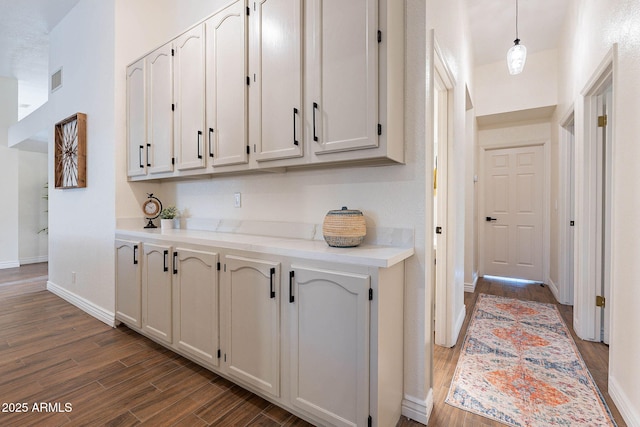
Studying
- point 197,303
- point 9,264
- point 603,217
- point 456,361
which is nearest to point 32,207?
point 9,264

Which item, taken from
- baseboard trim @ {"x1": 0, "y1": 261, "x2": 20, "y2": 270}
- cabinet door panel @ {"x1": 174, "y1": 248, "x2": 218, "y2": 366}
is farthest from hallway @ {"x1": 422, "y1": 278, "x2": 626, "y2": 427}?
baseboard trim @ {"x1": 0, "y1": 261, "x2": 20, "y2": 270}

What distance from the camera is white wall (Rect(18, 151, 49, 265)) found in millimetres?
5605

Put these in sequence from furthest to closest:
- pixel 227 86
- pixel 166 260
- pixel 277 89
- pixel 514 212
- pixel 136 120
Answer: pixel 514 212, pixel 136 120, pixel 166 260, pixel 227 86, pixel 277 89

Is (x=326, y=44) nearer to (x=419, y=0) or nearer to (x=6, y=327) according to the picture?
(x=419, y=0)

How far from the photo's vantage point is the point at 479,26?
3498 millimetres

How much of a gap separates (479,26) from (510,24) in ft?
1.09

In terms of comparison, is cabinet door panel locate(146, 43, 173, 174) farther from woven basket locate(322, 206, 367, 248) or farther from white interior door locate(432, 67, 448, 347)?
white interior door locate(432, 67, 448, 347)

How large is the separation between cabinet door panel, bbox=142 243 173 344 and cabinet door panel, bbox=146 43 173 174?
0.74 meters

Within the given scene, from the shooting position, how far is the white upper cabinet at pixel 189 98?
7.47 feet

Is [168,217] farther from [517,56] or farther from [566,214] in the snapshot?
[566,214]

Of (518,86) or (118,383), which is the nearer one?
(118,383)

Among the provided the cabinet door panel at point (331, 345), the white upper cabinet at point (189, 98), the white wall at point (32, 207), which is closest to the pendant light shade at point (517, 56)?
the white upper cabinet at point (189, 98)

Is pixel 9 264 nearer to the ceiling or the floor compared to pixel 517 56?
nearer to the floor

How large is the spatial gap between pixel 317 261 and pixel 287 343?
486 millimetres
